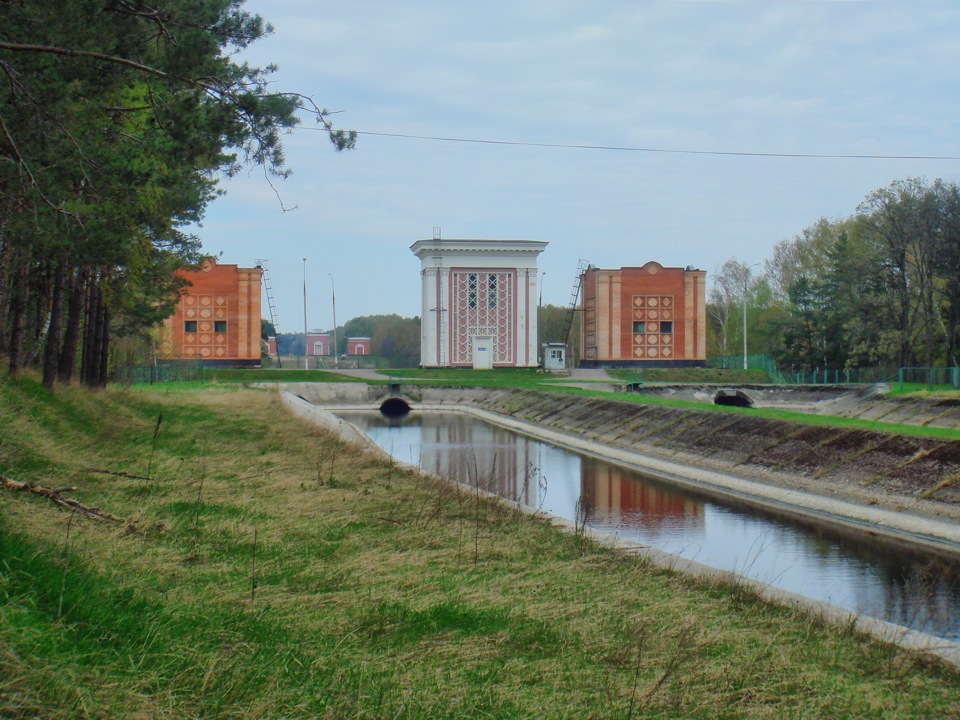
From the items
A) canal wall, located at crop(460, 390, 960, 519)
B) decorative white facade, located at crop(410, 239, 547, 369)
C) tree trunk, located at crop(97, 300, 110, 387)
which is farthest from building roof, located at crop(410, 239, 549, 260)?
tree trunk, located at crop(97, 300, 110, 387)

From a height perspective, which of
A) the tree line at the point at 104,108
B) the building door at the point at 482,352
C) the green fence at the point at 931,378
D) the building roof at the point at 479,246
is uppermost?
the building roof at the point at 479,246

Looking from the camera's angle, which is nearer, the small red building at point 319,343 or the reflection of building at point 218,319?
the reflection of building at point 218,319

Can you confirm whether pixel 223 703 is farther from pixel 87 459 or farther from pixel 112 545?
pixel 87 459

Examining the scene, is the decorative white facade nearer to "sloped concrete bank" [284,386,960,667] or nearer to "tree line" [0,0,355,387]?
"sloped concrete bank" [284,386,960,667]

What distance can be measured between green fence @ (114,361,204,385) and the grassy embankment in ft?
138

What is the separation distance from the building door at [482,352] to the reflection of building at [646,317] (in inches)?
372

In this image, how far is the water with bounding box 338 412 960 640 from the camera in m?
13.9

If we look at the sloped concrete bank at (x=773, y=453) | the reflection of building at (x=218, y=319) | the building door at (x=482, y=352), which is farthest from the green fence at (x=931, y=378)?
the reflection of building at (x=218, y=319)

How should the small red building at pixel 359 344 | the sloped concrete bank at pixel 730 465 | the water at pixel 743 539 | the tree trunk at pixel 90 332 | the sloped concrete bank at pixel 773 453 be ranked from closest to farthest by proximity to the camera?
the sloped concrete bank at pixel 730 465 < the water at pixel 743 539 < the sloped concrete bank at pixel 773 453 < the tree trunk at pixel 90 332 < the small red building at pixel 359 344

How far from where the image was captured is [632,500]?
78.7ft

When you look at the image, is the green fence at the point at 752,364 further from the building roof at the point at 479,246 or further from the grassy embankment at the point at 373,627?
the grassy embankment at the point at 373,627

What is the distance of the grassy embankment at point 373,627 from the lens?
5.71 metres

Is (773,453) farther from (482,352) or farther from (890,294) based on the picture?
(482,352)

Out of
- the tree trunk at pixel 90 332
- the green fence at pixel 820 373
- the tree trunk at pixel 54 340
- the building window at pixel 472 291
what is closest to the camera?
the tree trunk at pixel 54 340
